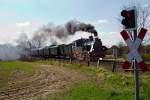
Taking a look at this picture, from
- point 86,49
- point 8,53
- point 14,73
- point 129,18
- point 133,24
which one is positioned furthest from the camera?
point 8,53

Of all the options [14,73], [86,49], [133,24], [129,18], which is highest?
[86,49]

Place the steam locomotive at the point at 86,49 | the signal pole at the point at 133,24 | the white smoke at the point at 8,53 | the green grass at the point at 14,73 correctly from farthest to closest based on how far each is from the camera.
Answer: the white smoke at the point at 8,53 < the steam locomotive at the point at 86,49 < the green grass at the point at 14,73 < the signal pole at the point at 133,24

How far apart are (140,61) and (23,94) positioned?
1031 centimetres

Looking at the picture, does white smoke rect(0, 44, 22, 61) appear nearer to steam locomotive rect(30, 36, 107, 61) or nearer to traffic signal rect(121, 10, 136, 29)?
steam locomotive rect(30, 36, 107, 61)

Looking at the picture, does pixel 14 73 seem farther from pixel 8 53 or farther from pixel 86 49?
pixel 8 53

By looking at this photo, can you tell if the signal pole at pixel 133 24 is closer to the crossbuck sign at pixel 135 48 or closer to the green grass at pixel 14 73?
the crossbuck sign at pixel 135 48

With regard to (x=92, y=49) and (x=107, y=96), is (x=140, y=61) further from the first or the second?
(x=92, y=49)

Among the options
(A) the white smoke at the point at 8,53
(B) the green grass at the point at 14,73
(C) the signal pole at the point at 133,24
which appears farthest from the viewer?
(A) the white smoke at the point at 8,53

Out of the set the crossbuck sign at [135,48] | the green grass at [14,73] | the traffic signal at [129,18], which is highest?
the traffic signal at [129,18]

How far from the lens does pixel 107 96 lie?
17.3 m

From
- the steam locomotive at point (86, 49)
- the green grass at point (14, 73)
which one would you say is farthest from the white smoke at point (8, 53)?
the green grass at point (14, 73)

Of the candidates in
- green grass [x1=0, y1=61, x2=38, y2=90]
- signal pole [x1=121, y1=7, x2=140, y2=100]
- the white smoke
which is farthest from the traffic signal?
the white smoke

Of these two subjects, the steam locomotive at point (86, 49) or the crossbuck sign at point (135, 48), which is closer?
the crossbuck sign at point (135, 48)

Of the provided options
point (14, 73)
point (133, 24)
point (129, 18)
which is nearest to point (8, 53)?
point (14, 73)
